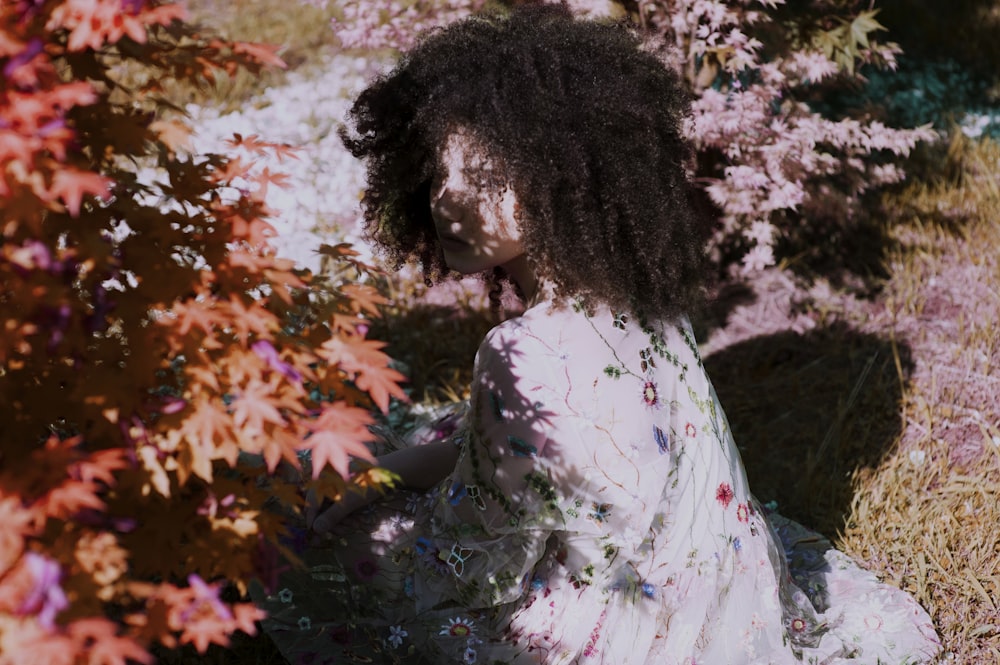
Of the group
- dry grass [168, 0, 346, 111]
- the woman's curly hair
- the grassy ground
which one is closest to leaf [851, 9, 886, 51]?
the grassy ground

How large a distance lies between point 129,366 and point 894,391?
9.33 ft

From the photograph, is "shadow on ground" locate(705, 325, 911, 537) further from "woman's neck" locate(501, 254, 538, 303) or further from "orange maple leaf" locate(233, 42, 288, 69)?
→ "orange maple leaf" locate(233, 42, 288, 69)

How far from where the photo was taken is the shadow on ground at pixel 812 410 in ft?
10.1

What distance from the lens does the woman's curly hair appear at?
2.02 meters

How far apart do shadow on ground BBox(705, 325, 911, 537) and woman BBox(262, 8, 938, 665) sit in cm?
82

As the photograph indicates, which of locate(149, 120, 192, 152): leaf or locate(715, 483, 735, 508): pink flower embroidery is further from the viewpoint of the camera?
locate(715, 483, 735, 508): pink flower embroidery

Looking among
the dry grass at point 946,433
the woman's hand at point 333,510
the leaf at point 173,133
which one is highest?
the leaf at point 173,133

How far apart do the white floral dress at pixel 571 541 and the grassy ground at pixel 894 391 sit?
37 cm

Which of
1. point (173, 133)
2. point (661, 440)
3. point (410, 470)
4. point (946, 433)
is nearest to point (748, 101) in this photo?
point (946, 433)

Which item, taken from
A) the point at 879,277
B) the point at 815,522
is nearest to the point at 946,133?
the point at 879,277

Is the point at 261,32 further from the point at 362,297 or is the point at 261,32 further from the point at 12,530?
the point at 12,530

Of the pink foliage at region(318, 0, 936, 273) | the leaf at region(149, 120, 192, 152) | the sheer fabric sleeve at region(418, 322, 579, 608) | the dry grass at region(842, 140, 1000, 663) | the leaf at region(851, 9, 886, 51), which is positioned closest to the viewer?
the leaf at region(149, 120, 192, 152)

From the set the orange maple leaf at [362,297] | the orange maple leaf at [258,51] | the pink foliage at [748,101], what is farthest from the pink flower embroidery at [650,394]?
the pink foliage at [748,101]

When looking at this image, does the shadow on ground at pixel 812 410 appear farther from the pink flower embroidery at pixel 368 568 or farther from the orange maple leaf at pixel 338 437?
the orange maple leaf at pixel 338 437
